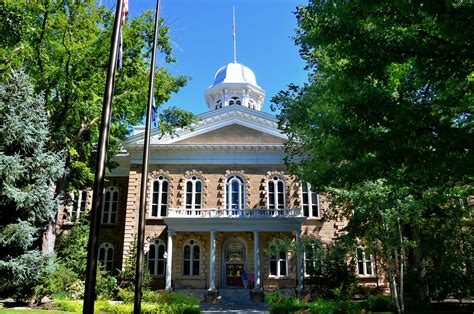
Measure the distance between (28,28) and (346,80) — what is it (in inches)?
517

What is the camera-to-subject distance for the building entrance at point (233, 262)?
2711 centimetres

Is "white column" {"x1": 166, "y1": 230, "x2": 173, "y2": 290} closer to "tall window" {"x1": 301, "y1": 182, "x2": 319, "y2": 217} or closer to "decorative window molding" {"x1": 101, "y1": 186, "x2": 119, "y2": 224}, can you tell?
"decorative window molding" {"x1": 101, "y1": 186, "x2": 119, "y2": 224}

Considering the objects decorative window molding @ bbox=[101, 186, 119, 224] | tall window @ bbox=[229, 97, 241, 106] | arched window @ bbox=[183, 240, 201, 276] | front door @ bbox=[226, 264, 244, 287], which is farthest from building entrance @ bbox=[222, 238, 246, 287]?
tall window @ bbox=[229, 97, 241, 106]

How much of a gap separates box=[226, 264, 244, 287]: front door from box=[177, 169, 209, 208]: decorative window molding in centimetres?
477

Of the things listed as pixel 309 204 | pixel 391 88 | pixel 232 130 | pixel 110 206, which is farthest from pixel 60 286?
pixel 391 88

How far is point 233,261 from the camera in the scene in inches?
1081

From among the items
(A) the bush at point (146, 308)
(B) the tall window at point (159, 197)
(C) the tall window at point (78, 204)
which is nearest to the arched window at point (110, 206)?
(C) the tall window at point (78, 204)

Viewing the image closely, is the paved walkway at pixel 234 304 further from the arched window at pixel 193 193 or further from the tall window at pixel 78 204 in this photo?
the tall window at pixel 78 204


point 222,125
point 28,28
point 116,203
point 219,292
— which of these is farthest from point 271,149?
point 28,28

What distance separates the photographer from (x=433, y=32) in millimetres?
7938

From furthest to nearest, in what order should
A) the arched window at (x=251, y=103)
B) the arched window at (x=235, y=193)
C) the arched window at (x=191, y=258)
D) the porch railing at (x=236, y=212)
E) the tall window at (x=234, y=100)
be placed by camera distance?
the arched window at (x=251, y=103) → the tall window at (x=234, y=100) → the arched window at (x=235, y=193) → the arched window at (x=191, y=258) → the porch railing at (x=236, y=212)

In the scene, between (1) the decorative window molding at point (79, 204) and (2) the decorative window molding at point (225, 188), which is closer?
(2) the decorative window molding at point (225, 188)

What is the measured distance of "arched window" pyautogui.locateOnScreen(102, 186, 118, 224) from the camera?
3020 centimetres

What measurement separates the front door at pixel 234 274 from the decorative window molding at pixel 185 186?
4772 millimetres
